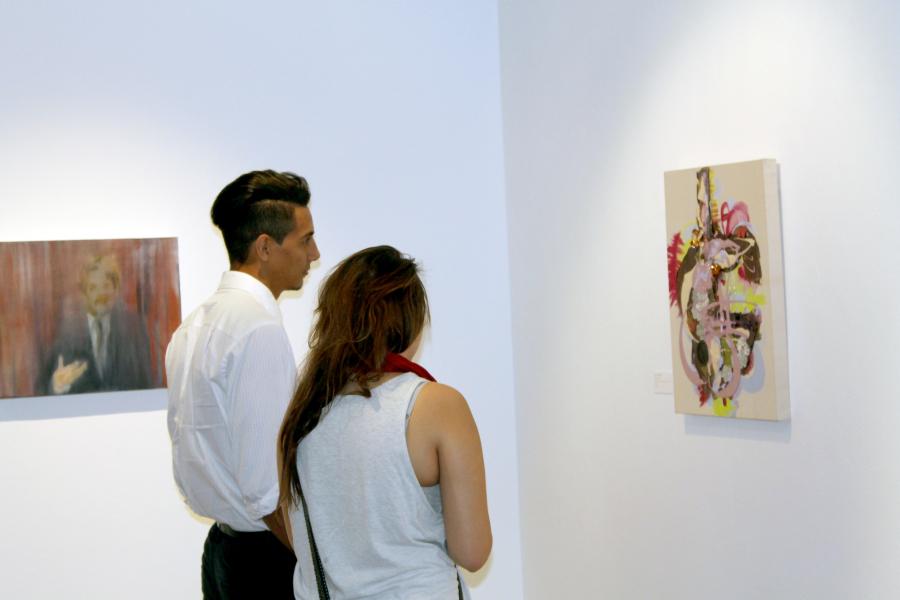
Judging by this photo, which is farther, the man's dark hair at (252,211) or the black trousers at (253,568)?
the man's dark hair at (252,211)

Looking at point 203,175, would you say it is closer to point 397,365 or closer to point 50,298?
point 50,298

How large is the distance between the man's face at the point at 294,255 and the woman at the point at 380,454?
0.77 m

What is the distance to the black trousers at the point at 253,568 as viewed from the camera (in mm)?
2764

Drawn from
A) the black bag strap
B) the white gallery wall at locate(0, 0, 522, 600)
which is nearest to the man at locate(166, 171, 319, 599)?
the black bag strap

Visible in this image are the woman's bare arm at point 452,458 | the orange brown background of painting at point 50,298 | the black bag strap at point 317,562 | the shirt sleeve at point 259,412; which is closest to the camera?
the woman's bare arm at point 452,458

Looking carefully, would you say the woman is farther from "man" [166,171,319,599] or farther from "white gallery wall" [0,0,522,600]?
"white gallery wall" [0,0,522,600]

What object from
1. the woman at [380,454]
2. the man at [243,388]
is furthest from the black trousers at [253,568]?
the woman at [380,454]

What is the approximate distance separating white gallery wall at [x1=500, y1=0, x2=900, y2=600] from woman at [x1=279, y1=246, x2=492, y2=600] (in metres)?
1.37

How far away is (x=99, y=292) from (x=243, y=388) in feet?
4.79

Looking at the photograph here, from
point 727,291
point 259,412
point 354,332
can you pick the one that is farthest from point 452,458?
point 727,291

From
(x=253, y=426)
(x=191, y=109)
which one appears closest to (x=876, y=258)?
(x=253, y=426)

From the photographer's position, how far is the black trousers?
276 cm

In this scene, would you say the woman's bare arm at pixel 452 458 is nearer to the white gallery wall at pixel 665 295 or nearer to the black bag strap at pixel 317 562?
the black bag strap at pixel 317 562

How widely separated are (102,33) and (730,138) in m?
2.36
